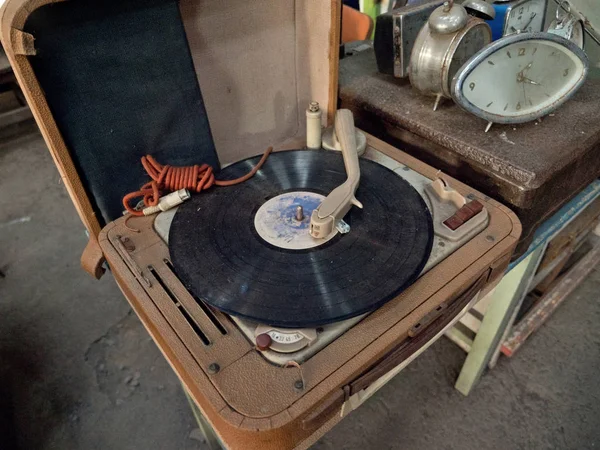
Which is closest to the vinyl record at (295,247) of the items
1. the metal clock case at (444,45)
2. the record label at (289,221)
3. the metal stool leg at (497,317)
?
the record label at (289,221)

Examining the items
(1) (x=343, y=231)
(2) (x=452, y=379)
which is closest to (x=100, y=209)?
(1) (x=343, y=231)

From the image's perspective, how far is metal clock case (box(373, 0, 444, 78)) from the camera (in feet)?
3.16

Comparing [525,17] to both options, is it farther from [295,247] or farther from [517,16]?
[295,247]

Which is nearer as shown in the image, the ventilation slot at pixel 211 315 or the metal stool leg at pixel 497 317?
the ventilation slot at pixel 211 315

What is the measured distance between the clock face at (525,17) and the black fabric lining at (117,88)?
0.70m

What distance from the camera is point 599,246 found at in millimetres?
1609

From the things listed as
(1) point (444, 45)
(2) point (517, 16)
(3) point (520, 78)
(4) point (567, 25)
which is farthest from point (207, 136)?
(4) point (567, 25)

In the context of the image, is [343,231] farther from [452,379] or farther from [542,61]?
[452,379]

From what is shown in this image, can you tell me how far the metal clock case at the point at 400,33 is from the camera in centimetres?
96

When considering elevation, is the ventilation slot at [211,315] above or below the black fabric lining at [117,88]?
below

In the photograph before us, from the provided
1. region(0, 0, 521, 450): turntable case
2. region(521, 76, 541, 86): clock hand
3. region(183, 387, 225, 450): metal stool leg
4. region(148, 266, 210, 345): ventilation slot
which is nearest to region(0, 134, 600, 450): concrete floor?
region(183, 387, 225, 450): metal stool leg

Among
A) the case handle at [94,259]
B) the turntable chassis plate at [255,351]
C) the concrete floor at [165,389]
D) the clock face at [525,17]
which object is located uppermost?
the clock face at [525,17]

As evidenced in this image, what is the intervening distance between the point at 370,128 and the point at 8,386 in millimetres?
1419

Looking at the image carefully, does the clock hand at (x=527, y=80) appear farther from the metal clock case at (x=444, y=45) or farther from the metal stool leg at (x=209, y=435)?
the metal stool leg at (x=209, y=435)
